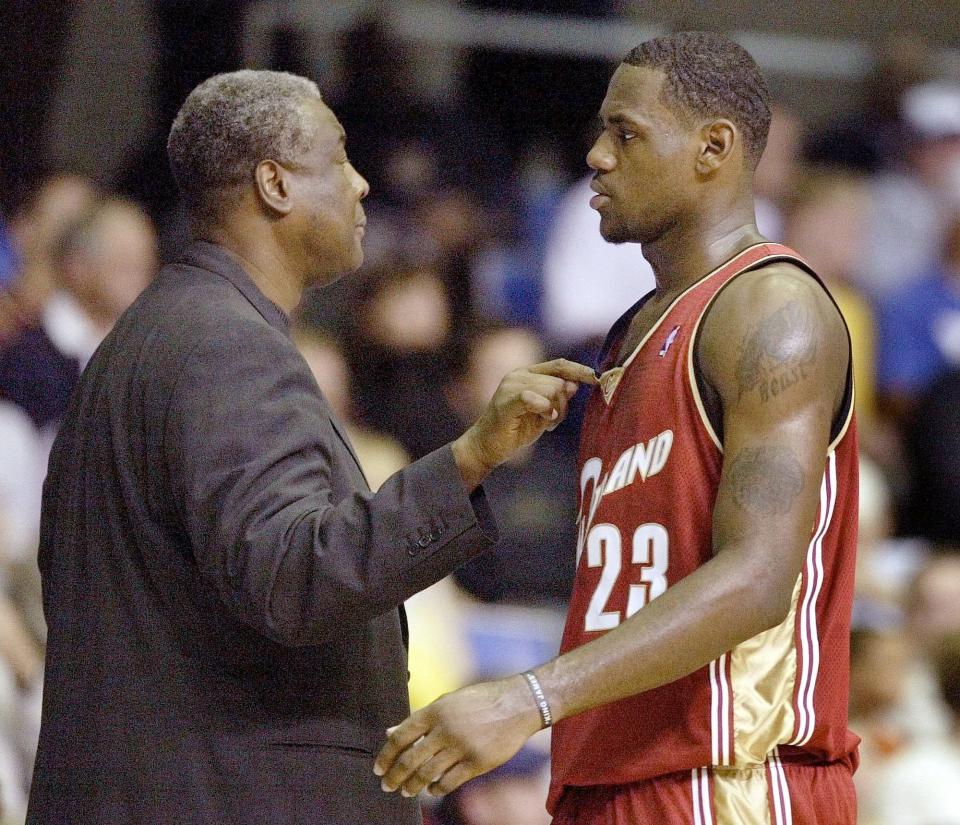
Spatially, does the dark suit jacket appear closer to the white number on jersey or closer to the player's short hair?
the white number on jersey

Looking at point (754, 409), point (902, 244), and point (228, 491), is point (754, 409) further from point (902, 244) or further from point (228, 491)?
point (902, 244)

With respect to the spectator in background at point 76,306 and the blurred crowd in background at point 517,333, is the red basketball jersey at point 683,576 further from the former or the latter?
the spectator in background at point 76,306

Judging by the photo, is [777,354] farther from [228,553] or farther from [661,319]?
[228,553]

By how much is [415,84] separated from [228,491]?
4201 millimetres

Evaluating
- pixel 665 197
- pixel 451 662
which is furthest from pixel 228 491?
pixel 451 662

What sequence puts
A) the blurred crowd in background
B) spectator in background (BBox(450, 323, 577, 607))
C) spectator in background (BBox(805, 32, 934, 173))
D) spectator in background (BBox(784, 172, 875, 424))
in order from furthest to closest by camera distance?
spectator in background (BBox(805, 32, 934, 173)) < spectator in background (BBox(784, 172, 875, 424)) < spectator in background (BBox(450, 323, 577, 607)) < the blurred crowd in background

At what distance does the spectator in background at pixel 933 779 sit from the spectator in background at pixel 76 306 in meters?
2.57

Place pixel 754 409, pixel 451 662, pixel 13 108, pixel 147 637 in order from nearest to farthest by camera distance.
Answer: pixel 754 409 → pixel 147 637 → pixel 451 662 → pixel 13 108

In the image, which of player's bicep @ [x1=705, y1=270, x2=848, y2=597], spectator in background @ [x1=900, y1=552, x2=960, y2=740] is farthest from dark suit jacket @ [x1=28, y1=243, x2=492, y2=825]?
spectator in background @ [x1=900, y1=552, x2=960, y2=740]

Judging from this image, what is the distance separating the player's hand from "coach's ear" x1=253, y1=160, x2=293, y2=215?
0.95 meters

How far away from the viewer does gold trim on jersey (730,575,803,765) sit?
2467mm

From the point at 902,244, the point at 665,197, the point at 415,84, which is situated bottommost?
the point at 665,197

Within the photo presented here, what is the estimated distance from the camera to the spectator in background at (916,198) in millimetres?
6711

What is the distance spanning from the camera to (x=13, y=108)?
5.37m
